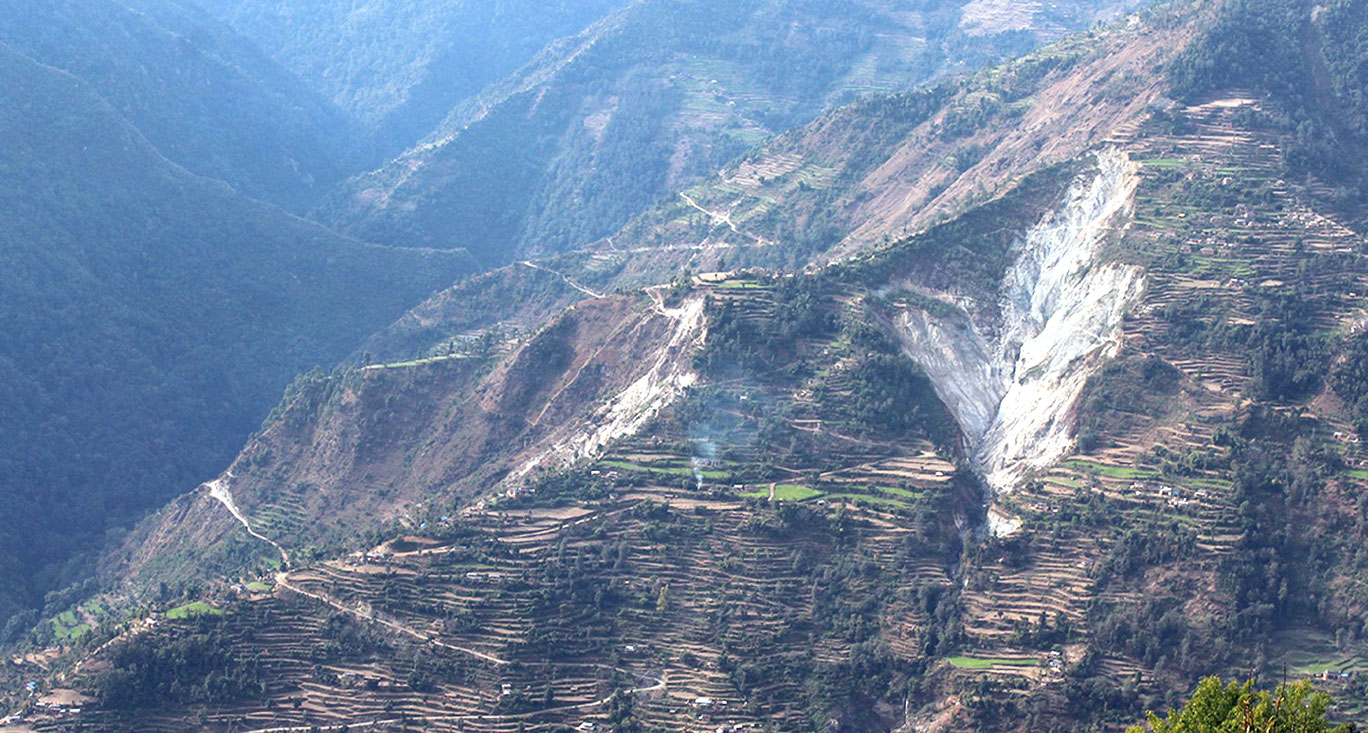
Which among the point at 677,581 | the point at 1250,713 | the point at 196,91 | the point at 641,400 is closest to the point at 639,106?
the point at 196,91

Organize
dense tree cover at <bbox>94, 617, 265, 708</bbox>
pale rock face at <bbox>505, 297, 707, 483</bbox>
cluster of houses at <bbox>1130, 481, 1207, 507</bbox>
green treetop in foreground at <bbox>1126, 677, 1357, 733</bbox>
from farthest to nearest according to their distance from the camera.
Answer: pale rock face at <bbox>505, 297, 707, 483</bbox>
cluster of houses at <bbox>1130, 481, 1207, 507</bbox>
dense tree cover at <bbox>94, 617, 265, 708</bbox>
green treetop in foreground at <bbox>1126, 677, 1357, 733</bbox>

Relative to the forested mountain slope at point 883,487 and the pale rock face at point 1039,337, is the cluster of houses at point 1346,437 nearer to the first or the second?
the forested mountain slope at point 883,487

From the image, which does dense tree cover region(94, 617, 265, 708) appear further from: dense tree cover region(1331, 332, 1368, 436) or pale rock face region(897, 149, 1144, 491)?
dense tree cover region(1331, 332, 1368, 436)

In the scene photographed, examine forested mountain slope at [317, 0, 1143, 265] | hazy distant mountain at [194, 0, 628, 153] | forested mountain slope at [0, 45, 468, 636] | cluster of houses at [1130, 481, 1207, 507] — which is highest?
hazy distant mountain at [194, 0, 628, 153]

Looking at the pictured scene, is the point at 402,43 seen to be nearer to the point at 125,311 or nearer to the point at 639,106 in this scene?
the point at 639,106

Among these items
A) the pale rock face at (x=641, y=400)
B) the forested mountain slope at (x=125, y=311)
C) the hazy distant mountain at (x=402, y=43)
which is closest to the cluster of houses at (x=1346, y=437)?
the pale rock face at (x=641, y=400)

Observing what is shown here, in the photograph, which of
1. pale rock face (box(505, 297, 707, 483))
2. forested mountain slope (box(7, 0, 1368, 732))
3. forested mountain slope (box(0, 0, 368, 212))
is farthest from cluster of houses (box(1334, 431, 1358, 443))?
forested mountain slope (box(0, 0, 368, 212))

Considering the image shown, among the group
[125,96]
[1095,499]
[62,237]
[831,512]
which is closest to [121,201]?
[62,237]
